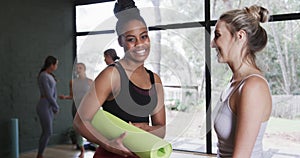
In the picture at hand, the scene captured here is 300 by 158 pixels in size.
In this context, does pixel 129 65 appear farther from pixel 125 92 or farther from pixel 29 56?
pixel 29 56

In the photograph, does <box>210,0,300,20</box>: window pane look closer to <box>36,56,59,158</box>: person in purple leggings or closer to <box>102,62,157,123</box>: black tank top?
<box>36,56,59,158</box>: person in purple leggings

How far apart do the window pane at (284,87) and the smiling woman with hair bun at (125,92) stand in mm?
2675

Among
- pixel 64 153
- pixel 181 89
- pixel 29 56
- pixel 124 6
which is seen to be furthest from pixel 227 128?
pixel 29 56

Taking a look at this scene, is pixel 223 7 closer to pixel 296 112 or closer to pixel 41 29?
pixel 296 112

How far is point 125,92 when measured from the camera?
108 centimetres

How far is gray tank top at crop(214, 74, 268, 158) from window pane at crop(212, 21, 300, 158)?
264cm

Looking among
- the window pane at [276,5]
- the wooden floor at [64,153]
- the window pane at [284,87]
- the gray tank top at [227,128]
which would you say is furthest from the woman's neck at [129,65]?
the wooden floor at [64,153]

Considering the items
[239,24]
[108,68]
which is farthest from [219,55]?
[108,68]

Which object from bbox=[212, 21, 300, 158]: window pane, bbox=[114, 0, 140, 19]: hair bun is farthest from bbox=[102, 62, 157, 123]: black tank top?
bbox=[212, 21, 300, 158]: window pane

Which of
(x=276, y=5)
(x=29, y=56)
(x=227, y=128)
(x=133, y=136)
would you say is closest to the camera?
(x=133, y=136)

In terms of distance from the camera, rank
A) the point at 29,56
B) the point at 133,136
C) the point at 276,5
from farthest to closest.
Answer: the point at 29,56, the point at 276,5, the point at 133,136

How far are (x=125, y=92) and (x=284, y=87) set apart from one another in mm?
3162

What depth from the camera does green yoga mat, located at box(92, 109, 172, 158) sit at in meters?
0.93

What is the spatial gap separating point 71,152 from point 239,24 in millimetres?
3872
